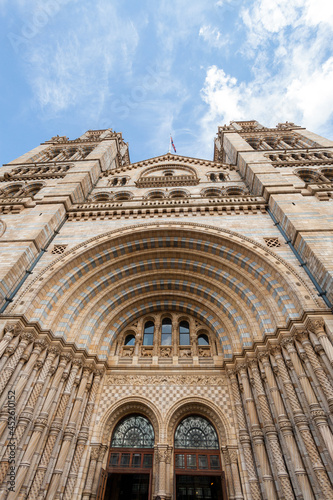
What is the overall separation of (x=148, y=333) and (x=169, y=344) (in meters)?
1.10

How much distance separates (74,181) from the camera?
49.8ft

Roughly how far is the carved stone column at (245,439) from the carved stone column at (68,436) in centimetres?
486

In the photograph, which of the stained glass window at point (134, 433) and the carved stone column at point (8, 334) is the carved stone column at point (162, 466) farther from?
the carved stone column at point (8, 334)

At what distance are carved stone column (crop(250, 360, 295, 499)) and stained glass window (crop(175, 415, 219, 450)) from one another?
7.86 feet

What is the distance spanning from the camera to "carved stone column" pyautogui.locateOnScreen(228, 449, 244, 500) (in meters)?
7.24

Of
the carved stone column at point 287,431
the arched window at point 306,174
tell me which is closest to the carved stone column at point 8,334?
the carved stone column at point 287,431

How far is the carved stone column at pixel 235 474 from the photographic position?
7244 millimetres

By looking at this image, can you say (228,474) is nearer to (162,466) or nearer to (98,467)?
(162,466)

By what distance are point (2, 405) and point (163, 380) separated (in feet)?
16.4

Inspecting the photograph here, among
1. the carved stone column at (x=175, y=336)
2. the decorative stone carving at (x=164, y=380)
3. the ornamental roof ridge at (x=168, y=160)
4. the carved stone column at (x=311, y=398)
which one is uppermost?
the ornamental roof ridge at (x=168, y=160)

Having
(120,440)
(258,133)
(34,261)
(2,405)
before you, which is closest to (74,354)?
(2,405)

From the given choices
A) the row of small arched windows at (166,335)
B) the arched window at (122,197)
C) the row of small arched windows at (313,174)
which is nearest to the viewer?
the row of small arched windows at (166,335)

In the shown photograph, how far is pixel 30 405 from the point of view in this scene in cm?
734

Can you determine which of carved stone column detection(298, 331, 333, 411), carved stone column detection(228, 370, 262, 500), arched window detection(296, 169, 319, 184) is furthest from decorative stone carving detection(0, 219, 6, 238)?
arched window detection(296, 169, 319, 184)
